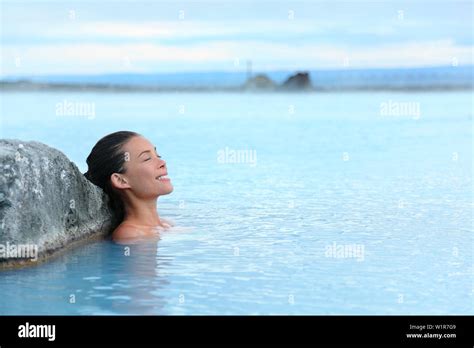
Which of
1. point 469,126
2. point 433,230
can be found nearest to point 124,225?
point 433,230

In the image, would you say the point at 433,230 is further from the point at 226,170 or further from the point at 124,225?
the point at 226,170

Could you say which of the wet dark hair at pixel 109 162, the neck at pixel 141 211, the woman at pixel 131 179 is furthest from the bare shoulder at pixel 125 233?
the wet dark hair at pixel 109 162

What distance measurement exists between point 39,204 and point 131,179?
1.26 metres

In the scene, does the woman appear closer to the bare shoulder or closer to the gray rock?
the bare shoulder

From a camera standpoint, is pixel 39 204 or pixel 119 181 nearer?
pixel 39 204

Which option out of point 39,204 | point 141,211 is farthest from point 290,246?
point 39,204

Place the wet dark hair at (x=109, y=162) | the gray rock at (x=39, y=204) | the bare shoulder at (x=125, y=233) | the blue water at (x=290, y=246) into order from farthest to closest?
1. the wet dark hair at (x=109, y=162)
2. the bare shoulder at (x=125, y=233)
3. the gray rock at (x=39, y=204)
4. the blue water at (x=290, y=246)

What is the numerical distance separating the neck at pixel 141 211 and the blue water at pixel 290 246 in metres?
0.23

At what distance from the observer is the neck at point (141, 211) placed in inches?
382

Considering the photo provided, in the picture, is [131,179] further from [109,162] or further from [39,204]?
[39,204]

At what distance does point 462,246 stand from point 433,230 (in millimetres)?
782

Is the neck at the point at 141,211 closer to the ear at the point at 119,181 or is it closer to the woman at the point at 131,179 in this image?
the woman at the point at 131,179

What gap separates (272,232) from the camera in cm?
1002

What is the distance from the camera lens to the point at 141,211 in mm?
9719
